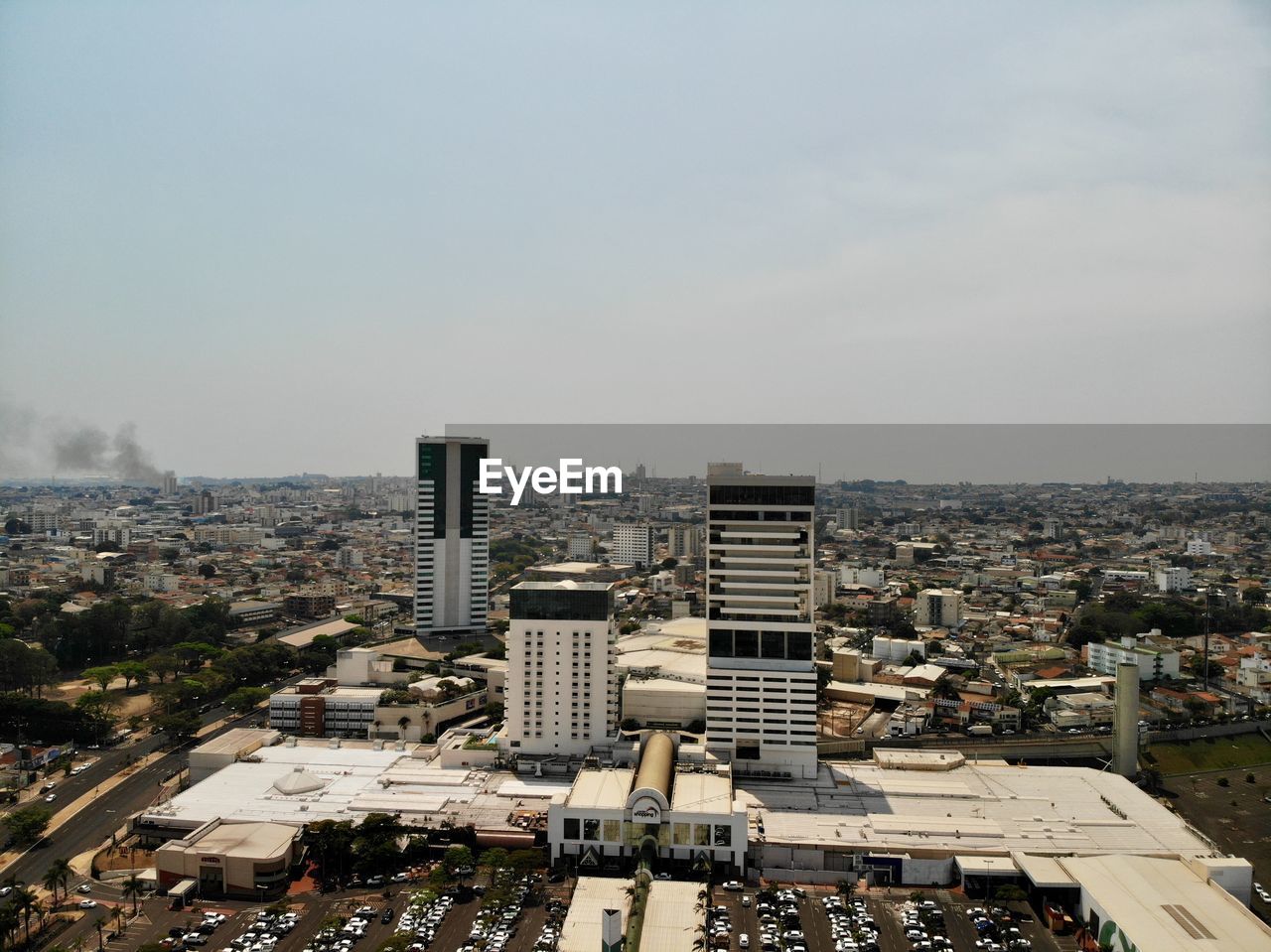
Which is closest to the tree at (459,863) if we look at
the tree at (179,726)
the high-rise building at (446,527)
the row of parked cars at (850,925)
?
the row of parked cars at (850,925)

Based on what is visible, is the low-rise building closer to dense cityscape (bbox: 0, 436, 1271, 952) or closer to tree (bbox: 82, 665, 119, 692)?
dense cityscape (bbox: 0, 436, 1271, 952)


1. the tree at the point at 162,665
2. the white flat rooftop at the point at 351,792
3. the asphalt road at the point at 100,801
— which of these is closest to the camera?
the asphalt road at the point at 100,801

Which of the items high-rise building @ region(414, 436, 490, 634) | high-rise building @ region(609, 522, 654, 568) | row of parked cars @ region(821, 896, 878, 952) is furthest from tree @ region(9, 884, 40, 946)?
high-rise building @ region(609, 522, 654, 568)

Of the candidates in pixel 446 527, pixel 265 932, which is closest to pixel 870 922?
pixel 265 932

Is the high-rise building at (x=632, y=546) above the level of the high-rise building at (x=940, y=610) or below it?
above

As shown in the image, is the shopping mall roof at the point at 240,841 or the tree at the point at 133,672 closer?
the shopping mall roof at the point at 240,841

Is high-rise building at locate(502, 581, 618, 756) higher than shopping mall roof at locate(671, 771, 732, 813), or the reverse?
high-rise building at locate(502, 581, 618, 756)

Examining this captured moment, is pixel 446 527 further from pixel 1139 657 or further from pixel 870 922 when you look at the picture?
pixel 1139 657

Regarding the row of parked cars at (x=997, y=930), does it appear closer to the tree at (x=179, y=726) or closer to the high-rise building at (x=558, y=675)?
the high-rise building at (x=558, y=675)

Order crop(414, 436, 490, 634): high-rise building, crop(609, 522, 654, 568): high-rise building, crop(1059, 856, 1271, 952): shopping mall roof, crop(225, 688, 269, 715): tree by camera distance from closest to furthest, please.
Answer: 1. crop(1059, 856, 1271, 952): shopping mall roof
2. crop(225, 688, 269, 715): tree
3. crop(414, 436, 490, 634): high-rise building
4. crop(609, 522, 654, 568): high-rise building
